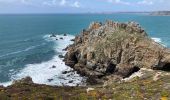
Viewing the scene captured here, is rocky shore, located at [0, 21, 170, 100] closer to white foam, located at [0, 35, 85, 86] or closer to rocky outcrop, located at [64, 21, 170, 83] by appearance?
rocky outcrop, located at [64, 21, 170, 83]

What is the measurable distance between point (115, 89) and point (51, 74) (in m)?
49.0

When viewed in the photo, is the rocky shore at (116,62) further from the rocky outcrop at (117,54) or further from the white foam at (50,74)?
the white foam at (50,74)

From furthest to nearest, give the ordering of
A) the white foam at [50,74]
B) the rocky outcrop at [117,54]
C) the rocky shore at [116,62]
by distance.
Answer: the white foam at [50,74] < the rocky outcrop at [117,54] < the rocky shore at [116,62]

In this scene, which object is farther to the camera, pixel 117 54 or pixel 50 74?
pixel 50 74

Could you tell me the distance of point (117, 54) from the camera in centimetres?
6631

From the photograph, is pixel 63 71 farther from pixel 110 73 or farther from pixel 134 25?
pixel 134 25

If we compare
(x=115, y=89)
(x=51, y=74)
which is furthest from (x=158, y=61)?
(x=115, y=89)

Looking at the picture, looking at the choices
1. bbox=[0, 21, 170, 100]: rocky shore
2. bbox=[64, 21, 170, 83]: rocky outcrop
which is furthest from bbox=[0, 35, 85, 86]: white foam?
bbox=[64, 21, 170, 83]: rocky outcrop

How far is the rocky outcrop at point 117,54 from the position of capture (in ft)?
198

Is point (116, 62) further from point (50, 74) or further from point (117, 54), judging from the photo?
point (50, 74)

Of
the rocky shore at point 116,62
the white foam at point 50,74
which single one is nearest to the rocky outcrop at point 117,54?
the rocky shore at point 116,62

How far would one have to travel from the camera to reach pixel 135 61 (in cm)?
6141

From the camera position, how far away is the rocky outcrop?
60.4 m

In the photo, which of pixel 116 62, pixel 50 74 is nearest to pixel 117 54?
pixel 116 62
